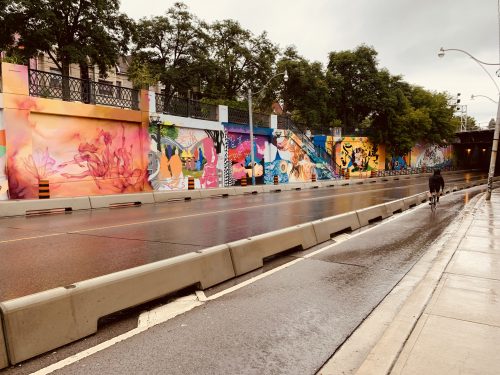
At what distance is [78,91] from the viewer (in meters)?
20.9

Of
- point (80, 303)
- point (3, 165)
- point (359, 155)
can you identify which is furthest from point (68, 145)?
point (359, 155)

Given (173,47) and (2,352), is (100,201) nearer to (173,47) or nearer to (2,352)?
(2,352)

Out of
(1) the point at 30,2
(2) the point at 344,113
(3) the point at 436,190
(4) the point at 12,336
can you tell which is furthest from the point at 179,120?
(2) the point at 344,113

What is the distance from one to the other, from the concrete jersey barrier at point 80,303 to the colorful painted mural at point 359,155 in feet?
144

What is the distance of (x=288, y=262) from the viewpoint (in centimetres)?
748

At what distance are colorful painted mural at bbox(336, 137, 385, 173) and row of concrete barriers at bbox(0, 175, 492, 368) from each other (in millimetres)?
42224

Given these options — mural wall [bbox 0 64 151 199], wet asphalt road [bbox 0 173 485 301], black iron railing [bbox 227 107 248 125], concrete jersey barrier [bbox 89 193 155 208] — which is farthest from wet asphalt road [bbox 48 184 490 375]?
black iron railing [bbox 227 107 248 125]

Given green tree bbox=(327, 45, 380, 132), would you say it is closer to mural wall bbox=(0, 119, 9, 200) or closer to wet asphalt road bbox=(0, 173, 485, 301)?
wet asphalt road bbox=(0, 173, 485, 301)

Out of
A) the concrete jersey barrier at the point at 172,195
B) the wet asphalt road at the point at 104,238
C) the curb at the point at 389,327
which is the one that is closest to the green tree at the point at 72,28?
the concrete jersey barrier at the point at 172,195

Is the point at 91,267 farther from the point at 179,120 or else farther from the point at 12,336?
the point at 179,120

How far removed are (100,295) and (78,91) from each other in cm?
1926

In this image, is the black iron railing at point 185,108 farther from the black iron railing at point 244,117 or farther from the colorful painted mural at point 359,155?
the colorful painted mural at point 359,155

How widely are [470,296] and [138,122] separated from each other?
853 inches

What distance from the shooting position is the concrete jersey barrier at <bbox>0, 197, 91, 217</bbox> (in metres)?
14.2
